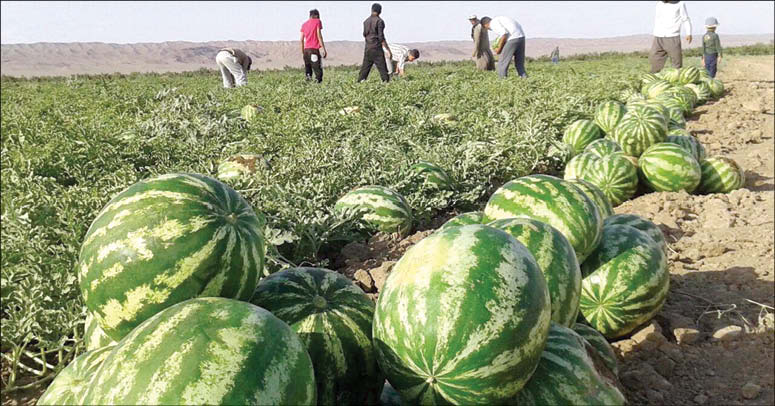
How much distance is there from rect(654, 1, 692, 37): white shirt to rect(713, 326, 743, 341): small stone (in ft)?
37.5

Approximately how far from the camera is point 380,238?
13.9 feet

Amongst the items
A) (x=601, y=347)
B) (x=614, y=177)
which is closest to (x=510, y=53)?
(x=614, y=177)

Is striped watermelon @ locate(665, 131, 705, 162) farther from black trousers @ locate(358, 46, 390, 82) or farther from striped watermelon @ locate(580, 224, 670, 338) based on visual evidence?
black trousers @ locate(358, 46, 390, 82)

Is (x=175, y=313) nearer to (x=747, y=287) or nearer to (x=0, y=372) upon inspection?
(x=0, y=372)

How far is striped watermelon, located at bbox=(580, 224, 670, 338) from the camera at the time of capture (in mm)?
2779

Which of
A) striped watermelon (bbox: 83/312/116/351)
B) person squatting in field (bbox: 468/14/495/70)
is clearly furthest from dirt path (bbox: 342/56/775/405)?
person squatting in field (bbox: 468/14/495/70)

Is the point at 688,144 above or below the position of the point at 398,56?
below

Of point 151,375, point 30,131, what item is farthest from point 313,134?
point 151,375

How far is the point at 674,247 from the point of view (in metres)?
4.05

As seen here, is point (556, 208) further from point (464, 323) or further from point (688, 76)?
point (688, 76)

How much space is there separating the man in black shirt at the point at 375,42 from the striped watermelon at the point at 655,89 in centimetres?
625

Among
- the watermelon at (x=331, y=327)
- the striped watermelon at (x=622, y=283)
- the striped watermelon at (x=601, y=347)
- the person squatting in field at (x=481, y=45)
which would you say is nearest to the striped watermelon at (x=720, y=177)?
the striped watermelon at (x=622, y=283)

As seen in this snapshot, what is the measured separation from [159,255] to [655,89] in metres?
→ 10.8

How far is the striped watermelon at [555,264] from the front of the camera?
6.97 feet
